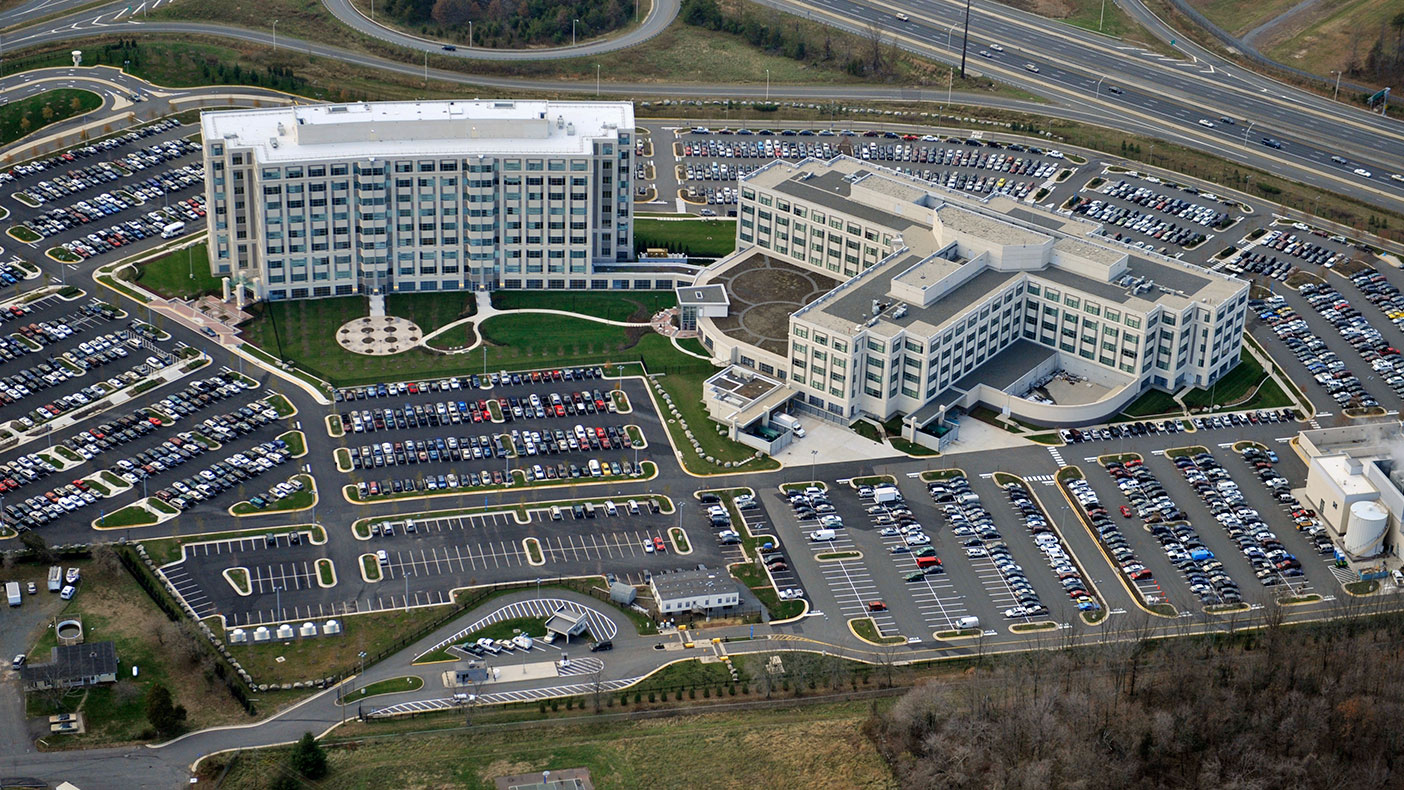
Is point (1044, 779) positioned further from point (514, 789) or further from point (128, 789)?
point (128, 789)

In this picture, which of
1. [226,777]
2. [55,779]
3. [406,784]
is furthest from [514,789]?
[55,779]

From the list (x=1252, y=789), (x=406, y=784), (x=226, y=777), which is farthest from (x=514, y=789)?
(x=1252, y=789)

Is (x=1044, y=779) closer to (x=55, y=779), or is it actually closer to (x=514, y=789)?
(x=514, y=789)

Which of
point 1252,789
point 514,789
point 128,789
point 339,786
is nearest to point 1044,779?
point 1252,789

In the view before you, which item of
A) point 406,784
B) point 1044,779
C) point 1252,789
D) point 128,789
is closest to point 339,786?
point 406,784

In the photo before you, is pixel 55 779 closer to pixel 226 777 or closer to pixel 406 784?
pixel 226 777
